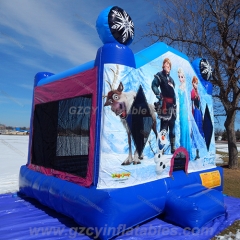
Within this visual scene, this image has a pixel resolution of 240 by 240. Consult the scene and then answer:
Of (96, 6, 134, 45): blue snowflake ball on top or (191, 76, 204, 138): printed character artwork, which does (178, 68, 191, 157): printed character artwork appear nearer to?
(191, 76, 204, 138): printed character artwork

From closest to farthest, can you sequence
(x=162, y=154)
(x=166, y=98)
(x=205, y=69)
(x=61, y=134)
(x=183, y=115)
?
(x=162, y=154) → (x=166, y=98) → (x=183, y=115) → (x=61, y=134) → (x=205, y=69)

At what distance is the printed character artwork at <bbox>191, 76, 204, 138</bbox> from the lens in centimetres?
439

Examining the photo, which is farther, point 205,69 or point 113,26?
point 205,69

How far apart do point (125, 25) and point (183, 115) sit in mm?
1768

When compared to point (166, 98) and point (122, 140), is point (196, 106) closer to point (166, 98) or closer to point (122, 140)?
point (166, 98)

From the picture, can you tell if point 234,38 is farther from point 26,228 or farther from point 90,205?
point 26,228

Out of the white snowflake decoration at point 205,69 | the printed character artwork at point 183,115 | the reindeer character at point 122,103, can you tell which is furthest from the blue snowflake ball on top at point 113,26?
the white snowflake decoration at point 205,69

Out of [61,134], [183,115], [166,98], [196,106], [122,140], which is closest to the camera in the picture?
[122,140]

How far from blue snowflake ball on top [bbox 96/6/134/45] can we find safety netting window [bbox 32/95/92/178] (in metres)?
1.10

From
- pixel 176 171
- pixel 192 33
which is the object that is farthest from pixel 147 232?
pixel 192 33

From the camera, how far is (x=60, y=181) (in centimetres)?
343

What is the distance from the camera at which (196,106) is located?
14.6ft

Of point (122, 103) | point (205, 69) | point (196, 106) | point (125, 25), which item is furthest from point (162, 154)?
point (205, 69)

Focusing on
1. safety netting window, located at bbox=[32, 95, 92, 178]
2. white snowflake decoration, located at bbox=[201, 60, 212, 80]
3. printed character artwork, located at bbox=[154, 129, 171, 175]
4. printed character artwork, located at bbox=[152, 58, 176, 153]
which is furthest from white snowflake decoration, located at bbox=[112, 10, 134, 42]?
white snowflake decoration, located at bbox=[201, 60, 212, 80]
